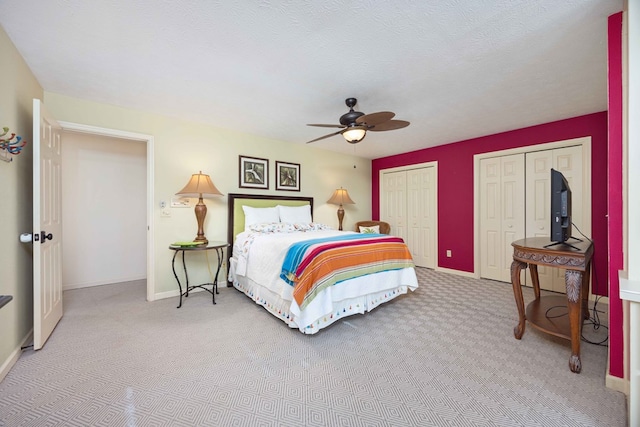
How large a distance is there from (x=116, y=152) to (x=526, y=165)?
243 inches

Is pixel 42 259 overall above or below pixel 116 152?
below

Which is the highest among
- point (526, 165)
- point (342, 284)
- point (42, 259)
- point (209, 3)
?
point (209, 3)

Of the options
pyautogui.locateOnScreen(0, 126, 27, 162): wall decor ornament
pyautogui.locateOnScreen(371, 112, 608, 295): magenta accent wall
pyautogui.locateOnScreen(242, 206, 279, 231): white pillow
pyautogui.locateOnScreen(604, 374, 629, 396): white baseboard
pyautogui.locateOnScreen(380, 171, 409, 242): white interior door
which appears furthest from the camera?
pyautogui.locateOnScreen(380, 171, 409, 242): white interior door

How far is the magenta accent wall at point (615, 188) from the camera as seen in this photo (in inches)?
62.2

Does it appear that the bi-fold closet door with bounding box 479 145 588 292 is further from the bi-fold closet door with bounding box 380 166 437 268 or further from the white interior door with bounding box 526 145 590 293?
the bi-fold closet door with bounding box 380 166 437 268

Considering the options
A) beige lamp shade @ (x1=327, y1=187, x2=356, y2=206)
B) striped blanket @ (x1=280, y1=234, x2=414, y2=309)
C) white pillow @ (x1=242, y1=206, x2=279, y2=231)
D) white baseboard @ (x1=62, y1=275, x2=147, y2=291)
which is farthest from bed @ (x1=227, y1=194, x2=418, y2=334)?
white baseboard @ (x1=62, y1=275, x2=147, y2=291)

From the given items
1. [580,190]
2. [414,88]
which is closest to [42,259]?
[414,88]

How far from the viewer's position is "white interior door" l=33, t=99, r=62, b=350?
2.04 meters

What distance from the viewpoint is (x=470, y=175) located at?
4.40m

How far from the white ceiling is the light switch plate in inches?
43.5

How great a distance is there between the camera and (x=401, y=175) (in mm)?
5484

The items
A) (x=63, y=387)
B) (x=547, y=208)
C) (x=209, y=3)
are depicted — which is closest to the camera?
(x=209, y=3)

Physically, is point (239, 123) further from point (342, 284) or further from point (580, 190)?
point (580, 190)

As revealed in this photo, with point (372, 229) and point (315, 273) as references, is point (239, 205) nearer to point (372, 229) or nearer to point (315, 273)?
point (315, 273)
